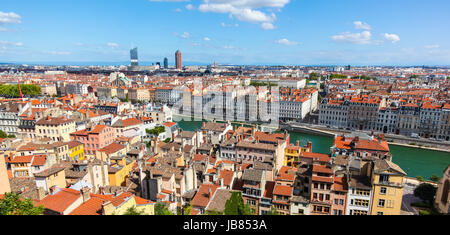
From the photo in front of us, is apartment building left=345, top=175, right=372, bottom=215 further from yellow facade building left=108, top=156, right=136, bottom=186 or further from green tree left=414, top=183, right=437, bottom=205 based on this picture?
yellow facade building left=108, top=156, right=136, bottom=186

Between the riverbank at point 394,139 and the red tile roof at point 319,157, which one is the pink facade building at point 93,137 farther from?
the riverbank at point 394,139

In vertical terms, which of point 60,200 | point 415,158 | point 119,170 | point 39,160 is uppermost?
point 60,200

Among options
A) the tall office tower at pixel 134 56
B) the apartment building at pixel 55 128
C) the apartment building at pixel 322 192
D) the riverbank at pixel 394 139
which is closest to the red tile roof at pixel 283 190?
the apartment building at pixel 322 192

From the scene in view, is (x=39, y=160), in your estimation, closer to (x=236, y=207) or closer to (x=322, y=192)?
(x=236, y=207)

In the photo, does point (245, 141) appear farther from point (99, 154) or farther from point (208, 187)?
point (99, 154)

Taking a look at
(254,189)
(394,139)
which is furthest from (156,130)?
(394,139)

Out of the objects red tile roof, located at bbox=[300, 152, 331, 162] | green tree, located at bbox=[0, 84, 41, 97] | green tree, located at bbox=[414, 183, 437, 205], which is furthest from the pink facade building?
green tree, located at bbox=[0, 84, 41, 97]

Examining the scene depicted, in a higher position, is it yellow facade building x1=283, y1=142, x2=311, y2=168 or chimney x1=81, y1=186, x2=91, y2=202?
chimney x1=81, y1=186, x2=91, y2=202
